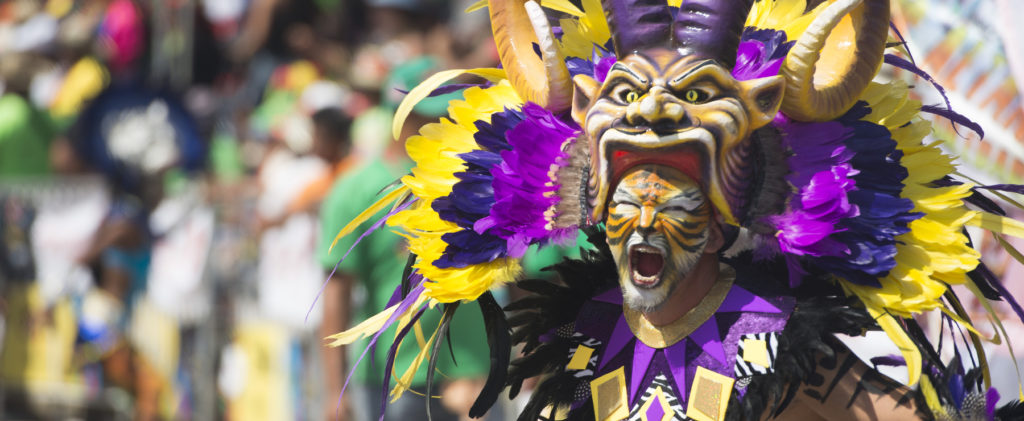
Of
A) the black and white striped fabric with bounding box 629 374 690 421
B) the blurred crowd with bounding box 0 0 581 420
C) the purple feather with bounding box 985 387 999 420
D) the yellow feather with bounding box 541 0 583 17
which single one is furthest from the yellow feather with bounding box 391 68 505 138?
the blurred crowd with bounding box 0 0 581 420

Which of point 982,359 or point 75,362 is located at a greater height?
point 982,359

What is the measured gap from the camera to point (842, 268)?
2920 millimetres

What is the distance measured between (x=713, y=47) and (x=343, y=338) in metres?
1.07

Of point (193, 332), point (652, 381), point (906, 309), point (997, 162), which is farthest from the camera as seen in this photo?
point (193, 332)

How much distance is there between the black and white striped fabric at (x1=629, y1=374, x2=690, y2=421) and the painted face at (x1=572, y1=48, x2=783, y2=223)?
39 centimetres

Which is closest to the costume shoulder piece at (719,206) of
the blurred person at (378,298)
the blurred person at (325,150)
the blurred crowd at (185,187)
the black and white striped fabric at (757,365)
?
the black and white striped fabric at (757,365)

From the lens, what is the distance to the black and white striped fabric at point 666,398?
298 centimetres

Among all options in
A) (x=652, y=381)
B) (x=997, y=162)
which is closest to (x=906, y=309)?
(x=652, y=381)

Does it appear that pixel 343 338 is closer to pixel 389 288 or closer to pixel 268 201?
pixel 389 288

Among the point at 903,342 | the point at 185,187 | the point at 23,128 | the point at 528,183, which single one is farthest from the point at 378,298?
the point at 23,128

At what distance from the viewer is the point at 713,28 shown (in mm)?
2902

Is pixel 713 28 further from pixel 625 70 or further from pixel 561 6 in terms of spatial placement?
pixel 561 6

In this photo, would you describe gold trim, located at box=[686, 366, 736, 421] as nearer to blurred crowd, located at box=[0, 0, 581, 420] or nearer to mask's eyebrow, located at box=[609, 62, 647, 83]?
mask's eyebrow, located at box=[609, 62, 647, 83]

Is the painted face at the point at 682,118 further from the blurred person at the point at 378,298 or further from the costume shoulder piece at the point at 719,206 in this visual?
the blurred person at the point at 378,298
